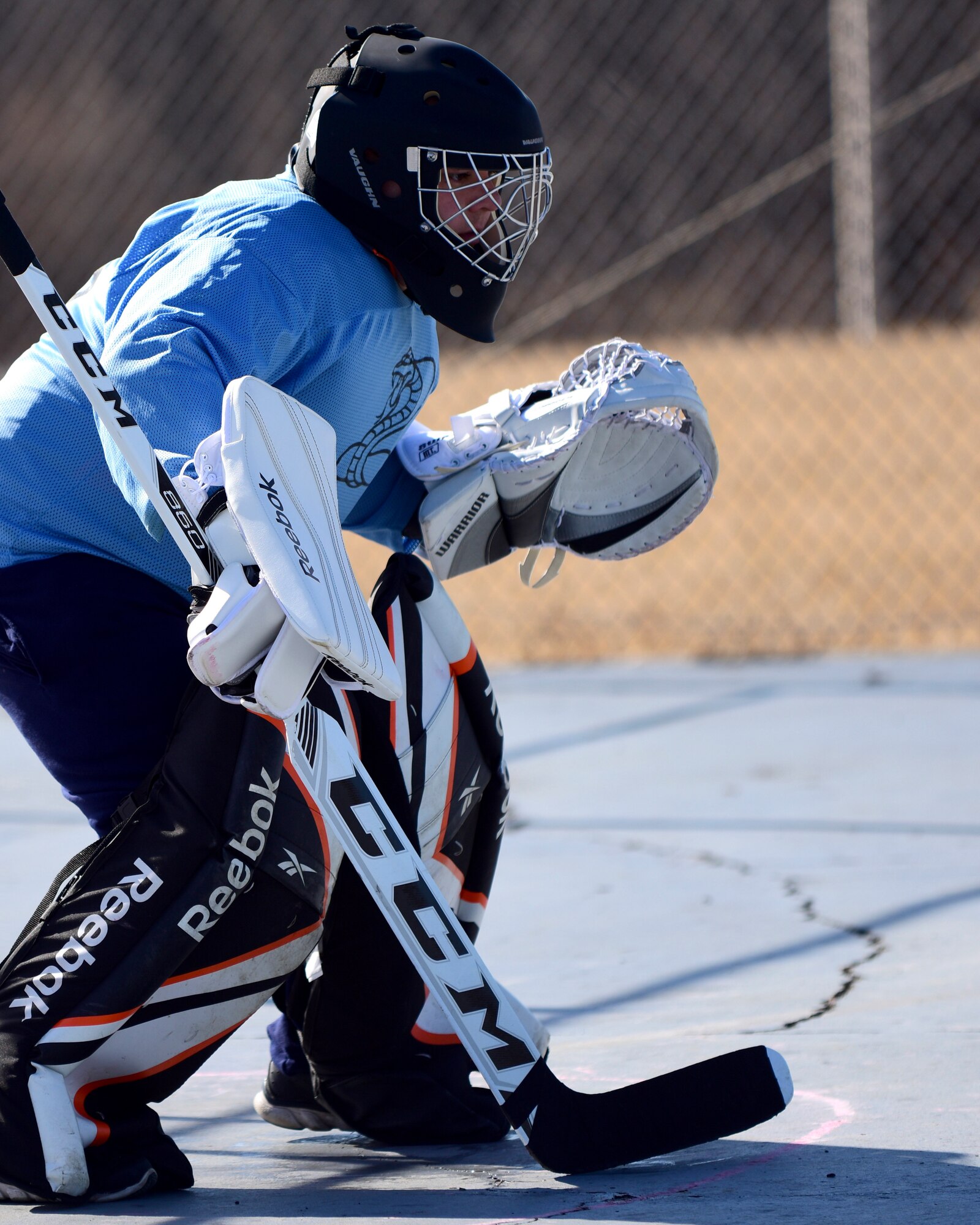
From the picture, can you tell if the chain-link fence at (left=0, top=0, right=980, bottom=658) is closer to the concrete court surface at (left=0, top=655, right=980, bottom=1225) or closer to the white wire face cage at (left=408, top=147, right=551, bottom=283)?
the concrete court surface at (left=0, top=655, right=980, bottom=1225)

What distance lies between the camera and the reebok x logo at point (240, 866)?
1.96 meters

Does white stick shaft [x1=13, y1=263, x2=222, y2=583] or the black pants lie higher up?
white stick shaft [x1=13, y1=263, x2=222, y2=583]

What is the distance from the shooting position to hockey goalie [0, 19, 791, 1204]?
1.91 m

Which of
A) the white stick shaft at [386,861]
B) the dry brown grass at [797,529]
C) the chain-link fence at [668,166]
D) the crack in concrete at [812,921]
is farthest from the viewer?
the chain-link fence at [668,166]

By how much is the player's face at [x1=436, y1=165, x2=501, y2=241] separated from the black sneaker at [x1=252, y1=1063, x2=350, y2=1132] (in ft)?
3.72

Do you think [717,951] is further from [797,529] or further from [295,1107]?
[797,529]

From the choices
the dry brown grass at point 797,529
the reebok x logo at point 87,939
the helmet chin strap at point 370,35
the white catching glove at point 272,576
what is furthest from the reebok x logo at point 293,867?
the dry brown grass at point 797,529

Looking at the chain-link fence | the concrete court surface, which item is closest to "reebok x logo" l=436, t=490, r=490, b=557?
the concrete court surface

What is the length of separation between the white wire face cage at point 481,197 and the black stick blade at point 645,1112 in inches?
41.4

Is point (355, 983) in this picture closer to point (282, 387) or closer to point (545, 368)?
point (282, 387)

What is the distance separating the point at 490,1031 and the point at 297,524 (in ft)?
2.07

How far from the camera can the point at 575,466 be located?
103 inches

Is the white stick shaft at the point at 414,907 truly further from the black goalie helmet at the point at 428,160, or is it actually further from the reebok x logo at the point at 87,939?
the black goalie helmet at the point at 428,160

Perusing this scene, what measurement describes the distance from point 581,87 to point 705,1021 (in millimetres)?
17218
